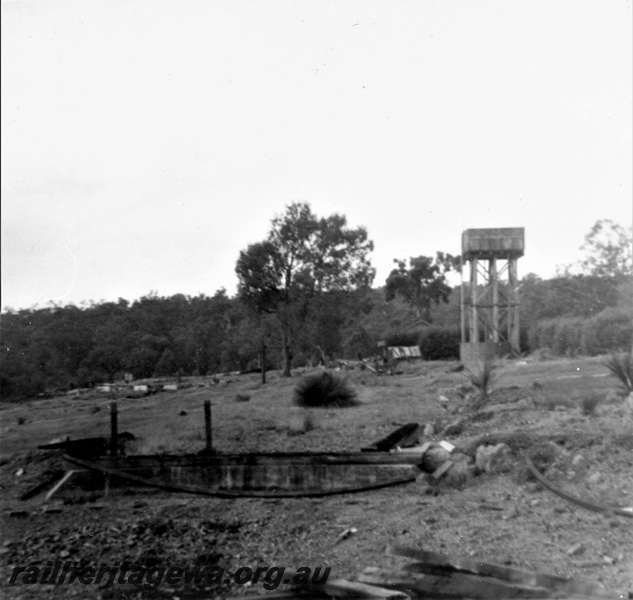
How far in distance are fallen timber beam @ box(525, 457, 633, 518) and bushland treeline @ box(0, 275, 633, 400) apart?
12857mm

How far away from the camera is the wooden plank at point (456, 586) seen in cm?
372

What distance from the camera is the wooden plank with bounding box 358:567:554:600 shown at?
146 inches

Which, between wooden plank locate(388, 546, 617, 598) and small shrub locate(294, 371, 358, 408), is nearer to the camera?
wooden plank locate(388, 546, 617, 598)

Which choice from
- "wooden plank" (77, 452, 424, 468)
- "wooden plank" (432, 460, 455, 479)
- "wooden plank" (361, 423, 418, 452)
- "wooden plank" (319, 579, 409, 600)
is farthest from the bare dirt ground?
"wooden plank" (361, 423, 418, 452)

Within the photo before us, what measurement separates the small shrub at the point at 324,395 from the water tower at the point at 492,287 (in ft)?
34.9

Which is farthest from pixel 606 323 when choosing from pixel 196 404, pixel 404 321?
pixel 404 321

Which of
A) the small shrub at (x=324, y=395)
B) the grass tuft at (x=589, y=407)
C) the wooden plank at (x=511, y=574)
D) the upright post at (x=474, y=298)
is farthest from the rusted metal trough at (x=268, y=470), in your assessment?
the upright post at (x=474, y=298)

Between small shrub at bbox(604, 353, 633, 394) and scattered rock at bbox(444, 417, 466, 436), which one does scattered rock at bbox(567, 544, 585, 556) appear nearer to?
scattered rock at bbox(444, 417, 466, 436)

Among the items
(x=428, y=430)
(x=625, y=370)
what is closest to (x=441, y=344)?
(x=625, y=370)

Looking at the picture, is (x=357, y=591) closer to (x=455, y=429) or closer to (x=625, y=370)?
(x=455, y=429)

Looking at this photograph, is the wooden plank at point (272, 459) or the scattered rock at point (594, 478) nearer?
the scattered rock at point (594, 478)

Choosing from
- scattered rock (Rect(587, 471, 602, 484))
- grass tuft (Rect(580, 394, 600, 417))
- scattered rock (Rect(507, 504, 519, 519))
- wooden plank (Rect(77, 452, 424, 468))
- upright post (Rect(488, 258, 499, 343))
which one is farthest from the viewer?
upright post (Rect(488, 258, 499, 343))

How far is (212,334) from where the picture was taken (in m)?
36.2

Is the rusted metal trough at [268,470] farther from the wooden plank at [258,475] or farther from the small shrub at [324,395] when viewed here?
the small shrub at [324,395]
